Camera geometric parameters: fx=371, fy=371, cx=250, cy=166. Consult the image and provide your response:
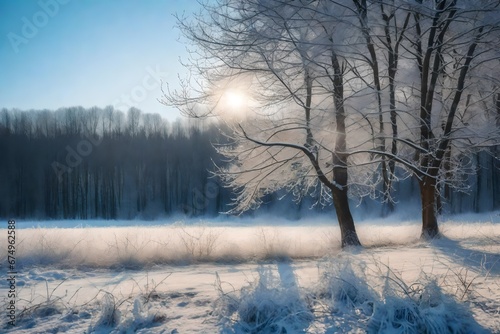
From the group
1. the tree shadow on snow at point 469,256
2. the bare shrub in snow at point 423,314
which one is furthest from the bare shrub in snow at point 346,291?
the tree shadow on snow at point 469,256

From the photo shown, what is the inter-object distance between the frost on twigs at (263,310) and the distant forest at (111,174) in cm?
3239

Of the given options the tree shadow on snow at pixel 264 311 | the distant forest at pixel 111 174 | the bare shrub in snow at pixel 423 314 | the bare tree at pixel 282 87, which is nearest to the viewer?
the bare shrub in snow at pixel 423 314

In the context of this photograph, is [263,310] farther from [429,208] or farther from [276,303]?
[429,208]

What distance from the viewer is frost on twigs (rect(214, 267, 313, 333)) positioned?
3.54 metres

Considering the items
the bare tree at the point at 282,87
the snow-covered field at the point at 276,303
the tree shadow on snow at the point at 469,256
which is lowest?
the tree shadow on snow at the point at 469,256

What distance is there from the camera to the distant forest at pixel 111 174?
38.6m

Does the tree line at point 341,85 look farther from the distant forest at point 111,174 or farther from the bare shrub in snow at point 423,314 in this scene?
the distant forest at point 111,174

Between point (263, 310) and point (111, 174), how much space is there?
42.2 m

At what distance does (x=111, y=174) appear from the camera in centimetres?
4266

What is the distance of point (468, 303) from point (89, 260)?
6.88 m

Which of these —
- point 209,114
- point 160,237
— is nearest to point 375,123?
point 209,114

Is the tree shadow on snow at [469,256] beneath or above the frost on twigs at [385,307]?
beneath

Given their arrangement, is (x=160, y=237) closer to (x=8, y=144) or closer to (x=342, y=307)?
(x=342, y=307)

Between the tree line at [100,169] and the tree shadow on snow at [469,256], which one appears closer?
the tree shadow on snow at [469,256]
